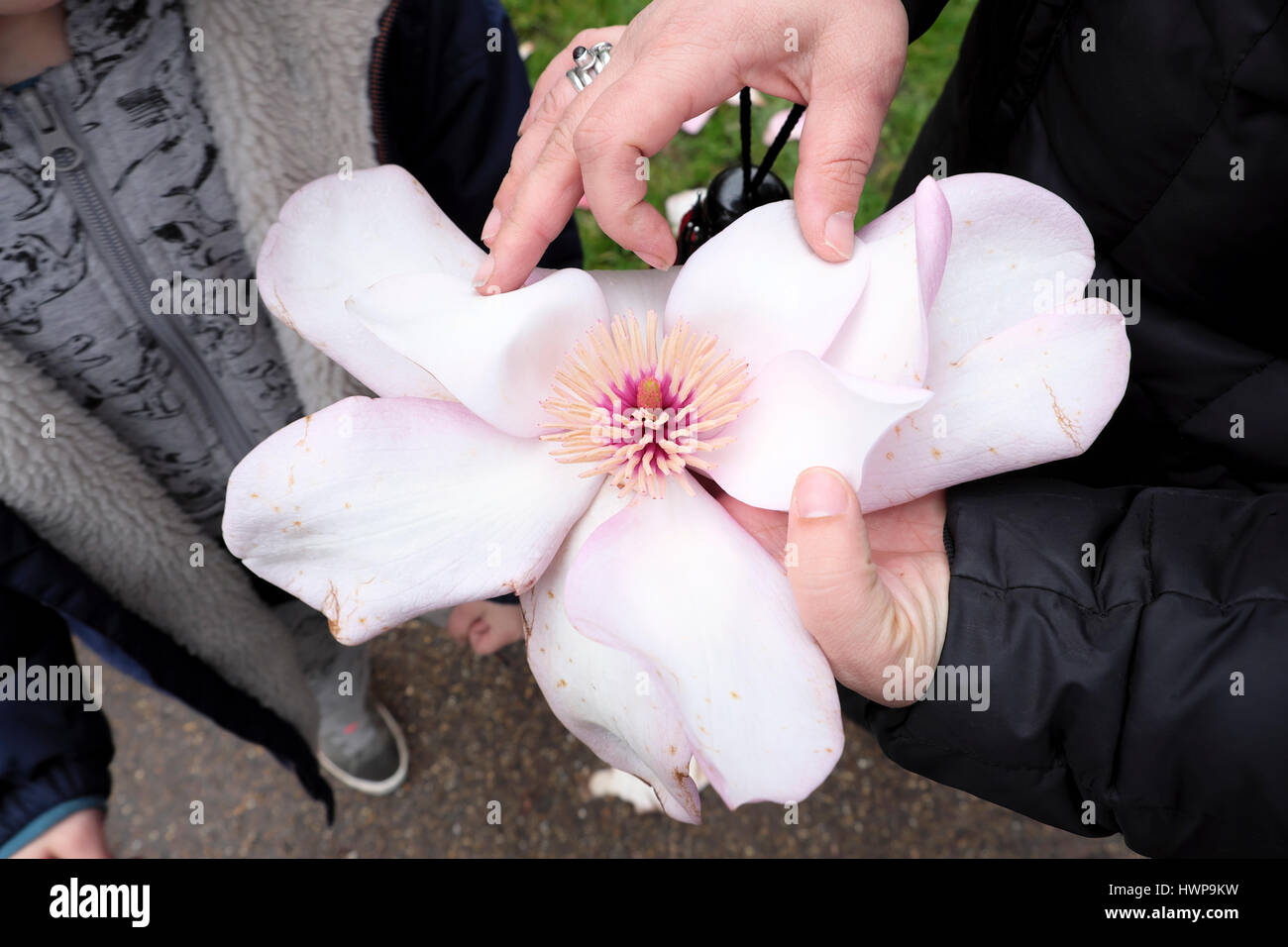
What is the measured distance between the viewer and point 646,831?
4.73ft

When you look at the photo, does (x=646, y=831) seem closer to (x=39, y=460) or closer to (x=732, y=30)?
(x=39, y=460)

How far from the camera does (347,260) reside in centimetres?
56

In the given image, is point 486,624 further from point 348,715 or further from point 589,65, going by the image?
point 589,65

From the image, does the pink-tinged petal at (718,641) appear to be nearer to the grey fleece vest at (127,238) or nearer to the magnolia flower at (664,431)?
the magnolia flower at (664,431)

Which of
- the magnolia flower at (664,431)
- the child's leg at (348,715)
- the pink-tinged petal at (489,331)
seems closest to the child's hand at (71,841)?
the child's leg at (348,715)

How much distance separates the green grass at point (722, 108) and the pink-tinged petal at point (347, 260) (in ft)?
4.35

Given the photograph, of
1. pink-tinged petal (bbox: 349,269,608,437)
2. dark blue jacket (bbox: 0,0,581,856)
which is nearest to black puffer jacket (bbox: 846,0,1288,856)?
pink-tinged petal (bbox: 349,269,608,437)

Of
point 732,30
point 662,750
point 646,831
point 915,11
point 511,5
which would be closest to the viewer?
point 662,750

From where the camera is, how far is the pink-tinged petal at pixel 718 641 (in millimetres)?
469

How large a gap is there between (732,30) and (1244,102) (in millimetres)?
371

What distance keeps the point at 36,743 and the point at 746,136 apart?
885mm

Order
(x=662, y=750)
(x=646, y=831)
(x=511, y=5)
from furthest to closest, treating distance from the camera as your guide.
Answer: (x=511, y=5)
(x=646, y=831)
(x=662, y=750)

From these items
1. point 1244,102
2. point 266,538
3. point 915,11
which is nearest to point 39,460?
point 266,538
